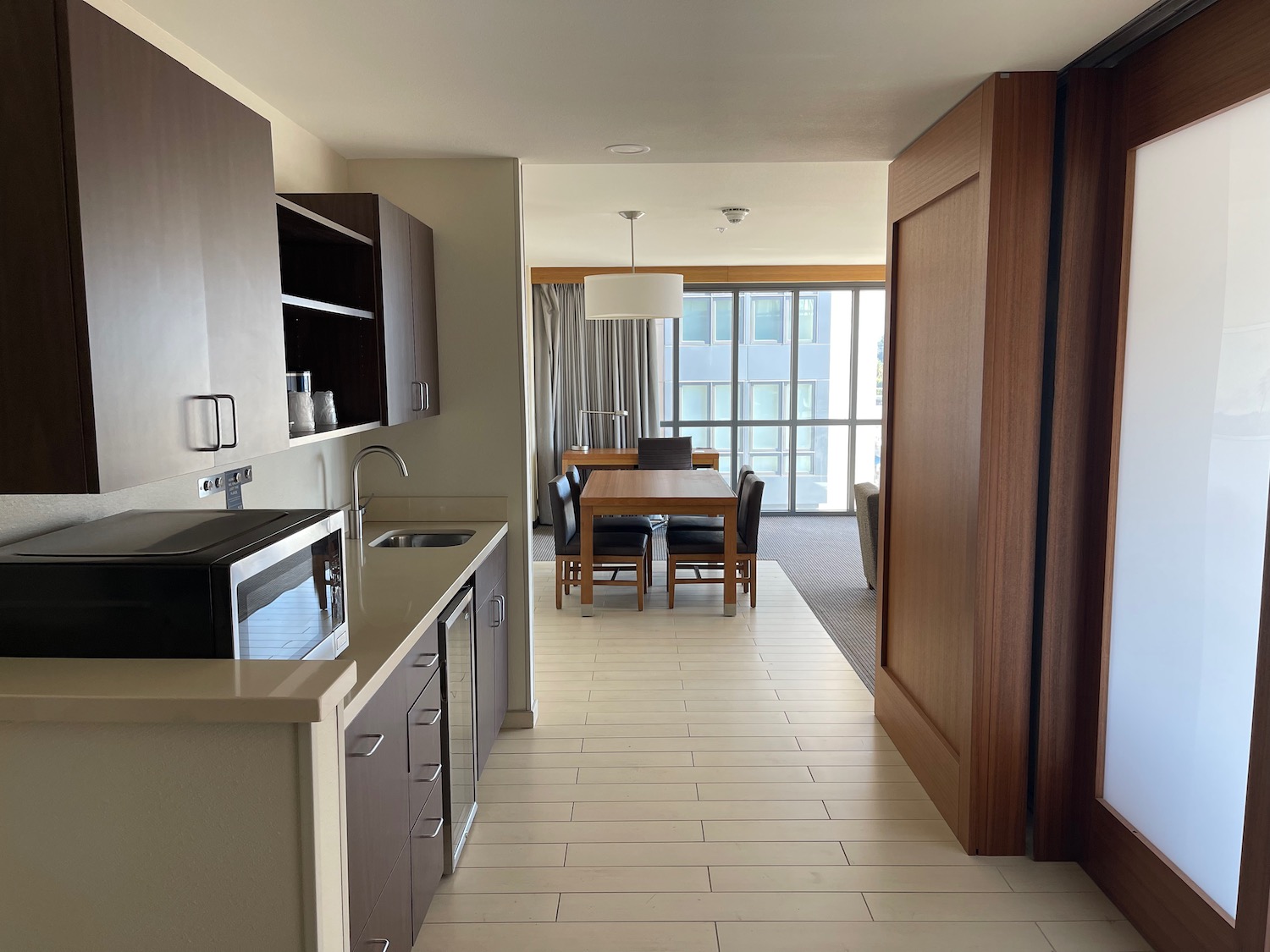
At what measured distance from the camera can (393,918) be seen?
1934mm

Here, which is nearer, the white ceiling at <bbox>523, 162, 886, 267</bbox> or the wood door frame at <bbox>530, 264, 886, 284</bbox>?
the white ceiling at <bbox>523, 162, 886, 267</bbox>

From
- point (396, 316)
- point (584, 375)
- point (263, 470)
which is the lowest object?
point (263, 470)

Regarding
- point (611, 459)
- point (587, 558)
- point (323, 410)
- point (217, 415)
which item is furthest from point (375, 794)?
point (611, 459)

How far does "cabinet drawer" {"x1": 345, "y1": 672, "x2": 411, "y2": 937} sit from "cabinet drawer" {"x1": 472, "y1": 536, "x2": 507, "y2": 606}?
0.85 m

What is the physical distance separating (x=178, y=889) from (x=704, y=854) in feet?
5.34

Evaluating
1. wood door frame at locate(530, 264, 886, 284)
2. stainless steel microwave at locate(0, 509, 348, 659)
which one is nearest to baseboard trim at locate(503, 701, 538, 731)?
stainless steel microwave at locate(0, 509, 348, 659)

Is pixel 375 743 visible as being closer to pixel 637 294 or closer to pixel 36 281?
pixel 36 281

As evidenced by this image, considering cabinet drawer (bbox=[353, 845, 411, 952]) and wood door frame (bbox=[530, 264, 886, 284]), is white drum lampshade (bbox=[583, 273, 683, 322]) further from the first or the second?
cabinet drawer (bbox=[353, 845, 411, 952])

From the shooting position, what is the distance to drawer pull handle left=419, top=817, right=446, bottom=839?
2.22m

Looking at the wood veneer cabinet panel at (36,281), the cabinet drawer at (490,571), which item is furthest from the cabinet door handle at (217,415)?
the cabinet drawer at (490,571)

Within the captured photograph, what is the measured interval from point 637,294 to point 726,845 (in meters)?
3.88

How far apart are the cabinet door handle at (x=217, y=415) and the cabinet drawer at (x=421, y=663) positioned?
632 millimetres

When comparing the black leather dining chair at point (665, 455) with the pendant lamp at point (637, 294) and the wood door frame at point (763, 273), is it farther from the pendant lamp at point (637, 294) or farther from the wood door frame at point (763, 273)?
the pendant lamp at point (637, 294)

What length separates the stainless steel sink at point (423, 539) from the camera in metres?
3.31
